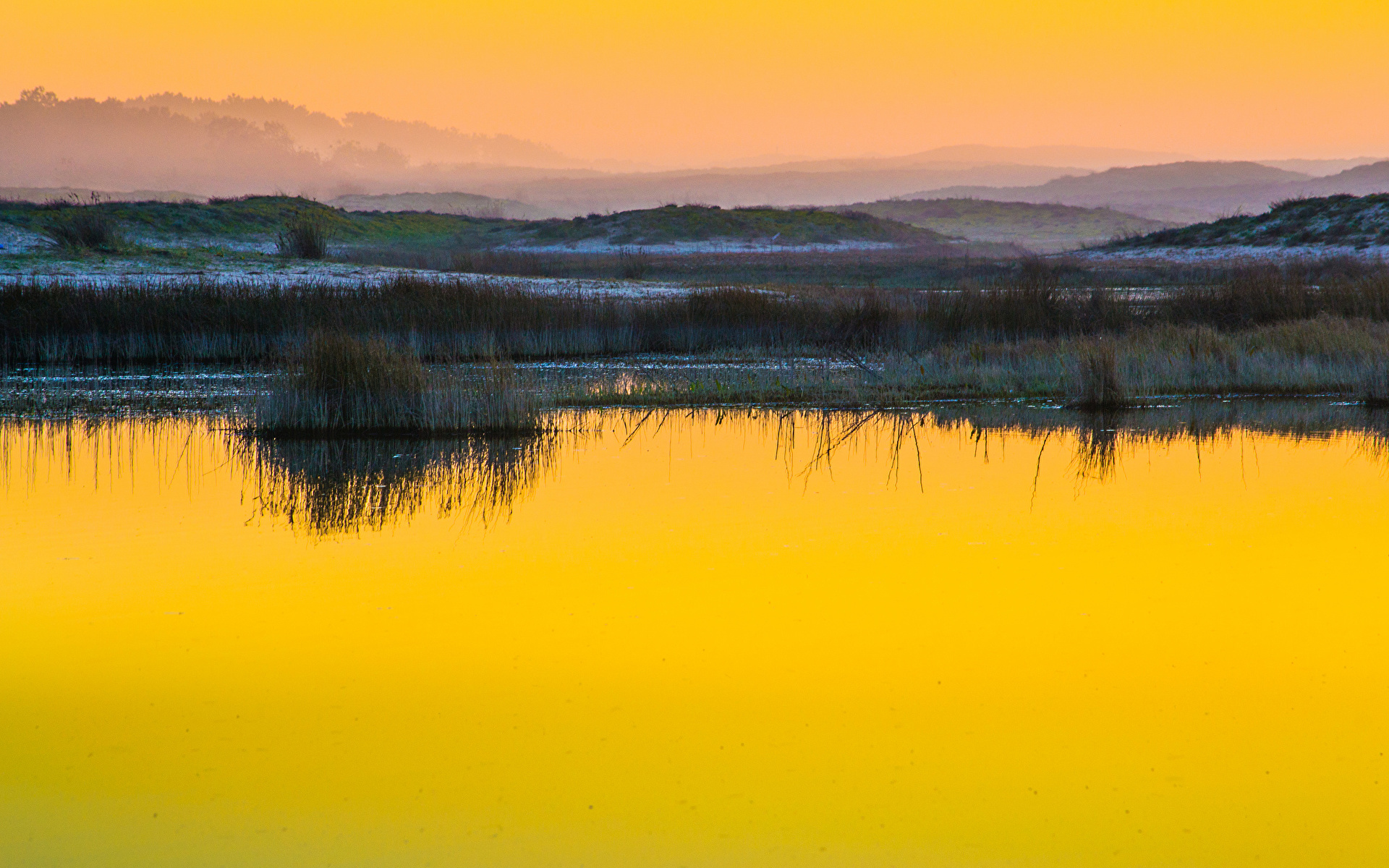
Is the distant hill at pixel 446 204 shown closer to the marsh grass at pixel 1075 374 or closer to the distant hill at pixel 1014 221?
the distant hill at pixel 1014 221

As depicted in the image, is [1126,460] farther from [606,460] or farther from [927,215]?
[927,215]

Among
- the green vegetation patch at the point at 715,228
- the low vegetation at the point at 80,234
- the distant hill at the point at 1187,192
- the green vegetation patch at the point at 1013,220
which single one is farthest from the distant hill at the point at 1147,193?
the low vegetation at the point at 80,234

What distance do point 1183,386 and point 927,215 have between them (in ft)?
296

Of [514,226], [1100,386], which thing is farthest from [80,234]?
[514,226]

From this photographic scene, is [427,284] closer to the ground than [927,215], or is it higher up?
closer to the ground

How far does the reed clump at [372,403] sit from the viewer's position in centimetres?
1080

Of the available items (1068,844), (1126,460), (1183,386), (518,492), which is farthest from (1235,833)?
(1183,386)

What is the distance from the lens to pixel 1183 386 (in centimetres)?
1411

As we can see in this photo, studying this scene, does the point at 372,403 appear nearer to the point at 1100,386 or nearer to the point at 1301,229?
the point at 1100,386

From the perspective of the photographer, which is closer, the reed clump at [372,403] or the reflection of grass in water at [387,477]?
the reflection of grass in water at [387,477]

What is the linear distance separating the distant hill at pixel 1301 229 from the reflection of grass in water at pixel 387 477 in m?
32.0

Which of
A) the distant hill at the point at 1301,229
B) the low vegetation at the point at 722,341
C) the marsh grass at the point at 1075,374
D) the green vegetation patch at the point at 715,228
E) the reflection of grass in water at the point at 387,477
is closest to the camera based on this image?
the reflection of grass in water at the point at 387,477

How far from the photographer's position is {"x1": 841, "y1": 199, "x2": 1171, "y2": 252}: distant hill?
8456 centimetres

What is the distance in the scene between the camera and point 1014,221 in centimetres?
9594
